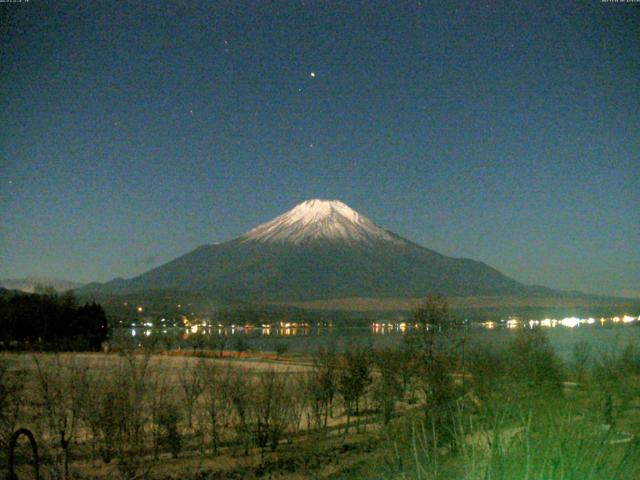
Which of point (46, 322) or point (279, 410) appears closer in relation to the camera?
point (279, 410)

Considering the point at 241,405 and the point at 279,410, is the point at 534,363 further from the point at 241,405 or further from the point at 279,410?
the point at 241,405

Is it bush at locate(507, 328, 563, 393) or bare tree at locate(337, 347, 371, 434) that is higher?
bush at locate(507, 328, 563, 393)

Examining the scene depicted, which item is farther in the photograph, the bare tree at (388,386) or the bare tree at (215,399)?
the bare tree at (388,386)

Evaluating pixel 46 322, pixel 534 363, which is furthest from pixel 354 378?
pixel 46 322

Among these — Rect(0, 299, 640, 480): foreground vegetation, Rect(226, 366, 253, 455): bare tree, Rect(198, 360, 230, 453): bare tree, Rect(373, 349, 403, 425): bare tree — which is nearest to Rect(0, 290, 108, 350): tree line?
Rect(373, 349, 403, 425): bare tree

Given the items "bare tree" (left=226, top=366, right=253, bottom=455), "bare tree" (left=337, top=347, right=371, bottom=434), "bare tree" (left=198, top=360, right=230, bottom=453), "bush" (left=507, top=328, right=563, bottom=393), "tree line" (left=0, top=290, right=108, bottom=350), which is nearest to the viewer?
"bare tree" (left=226, top=366, right=253, bottom=455)

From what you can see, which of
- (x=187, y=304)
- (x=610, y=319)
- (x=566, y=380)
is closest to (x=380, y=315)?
(x=187, y=304)

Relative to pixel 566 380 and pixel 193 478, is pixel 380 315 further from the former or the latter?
pixel 193 478

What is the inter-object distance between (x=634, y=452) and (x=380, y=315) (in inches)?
5821

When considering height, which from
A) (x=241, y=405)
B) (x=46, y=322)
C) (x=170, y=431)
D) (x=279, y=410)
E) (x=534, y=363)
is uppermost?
(x=46, y=322)

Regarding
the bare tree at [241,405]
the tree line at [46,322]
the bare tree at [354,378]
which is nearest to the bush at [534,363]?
the bare tree at [354,378]

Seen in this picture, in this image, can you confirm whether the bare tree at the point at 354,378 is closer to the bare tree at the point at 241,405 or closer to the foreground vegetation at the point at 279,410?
the foreground vegetation at the point at 279,410

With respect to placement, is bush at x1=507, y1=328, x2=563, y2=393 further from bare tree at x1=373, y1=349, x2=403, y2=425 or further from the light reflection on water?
bare tree at x1=373, y1=349, x2=403, y2=425

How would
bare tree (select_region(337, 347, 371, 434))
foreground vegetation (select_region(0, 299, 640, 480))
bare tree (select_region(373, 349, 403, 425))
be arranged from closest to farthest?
1. foreground vegetation (select_region(0, 299, 640, 480))
2. bare tree (select_region(373, 349, 403, 425))
3. bare tree (select_region(337, 347, 371, 434))
